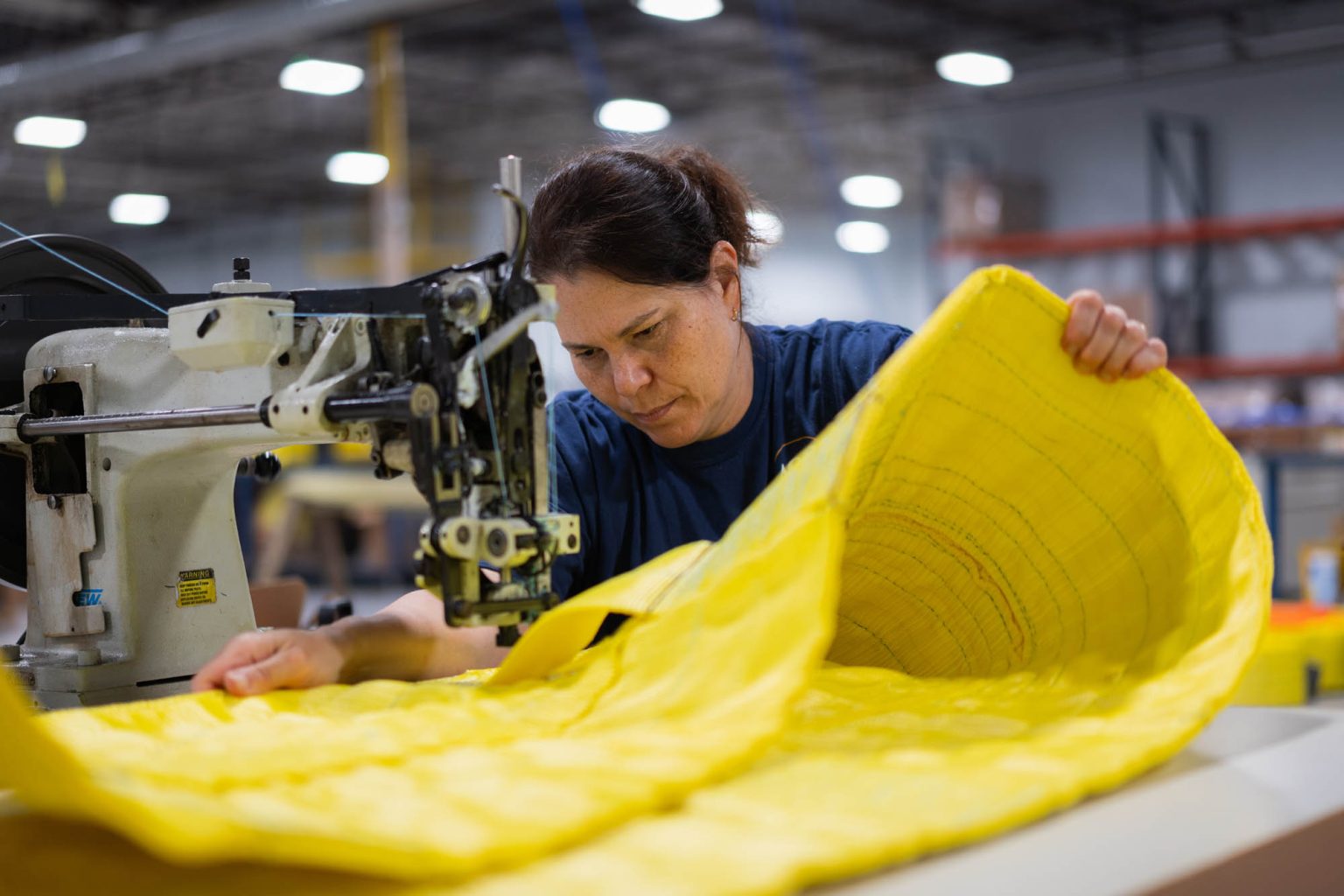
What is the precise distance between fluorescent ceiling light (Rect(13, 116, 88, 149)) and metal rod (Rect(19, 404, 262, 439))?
767 centimetres

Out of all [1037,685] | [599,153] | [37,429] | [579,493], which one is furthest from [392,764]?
[599,153]

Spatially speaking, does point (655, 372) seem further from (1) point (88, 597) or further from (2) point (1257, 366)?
(2) point (1257, 366)

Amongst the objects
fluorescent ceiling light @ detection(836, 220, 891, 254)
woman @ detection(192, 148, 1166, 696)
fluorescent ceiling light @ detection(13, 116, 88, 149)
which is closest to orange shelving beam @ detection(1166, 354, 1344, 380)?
fluorescent ceiling light @ detection(836, 220, 891, 254)

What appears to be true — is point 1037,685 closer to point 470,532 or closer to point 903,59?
point 470,532

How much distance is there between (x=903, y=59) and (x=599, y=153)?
34.4ft

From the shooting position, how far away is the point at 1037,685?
131 cm

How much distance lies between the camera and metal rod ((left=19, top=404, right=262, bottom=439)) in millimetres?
1367

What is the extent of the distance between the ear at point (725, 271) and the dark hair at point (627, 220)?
0.02m

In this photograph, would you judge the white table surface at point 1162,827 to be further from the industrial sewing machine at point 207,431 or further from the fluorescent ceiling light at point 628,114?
the fluorescent ceiling light at point 628,114

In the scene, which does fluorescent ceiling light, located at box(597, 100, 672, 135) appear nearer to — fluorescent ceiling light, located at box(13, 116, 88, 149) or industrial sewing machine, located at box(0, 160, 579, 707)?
fluorescent ceiling light, located at box(13, 116, 88, 149)

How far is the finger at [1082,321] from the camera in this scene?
130 cm

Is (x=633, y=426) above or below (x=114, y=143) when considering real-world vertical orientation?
below

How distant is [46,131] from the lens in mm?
8578

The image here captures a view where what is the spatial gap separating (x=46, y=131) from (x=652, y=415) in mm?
7994
